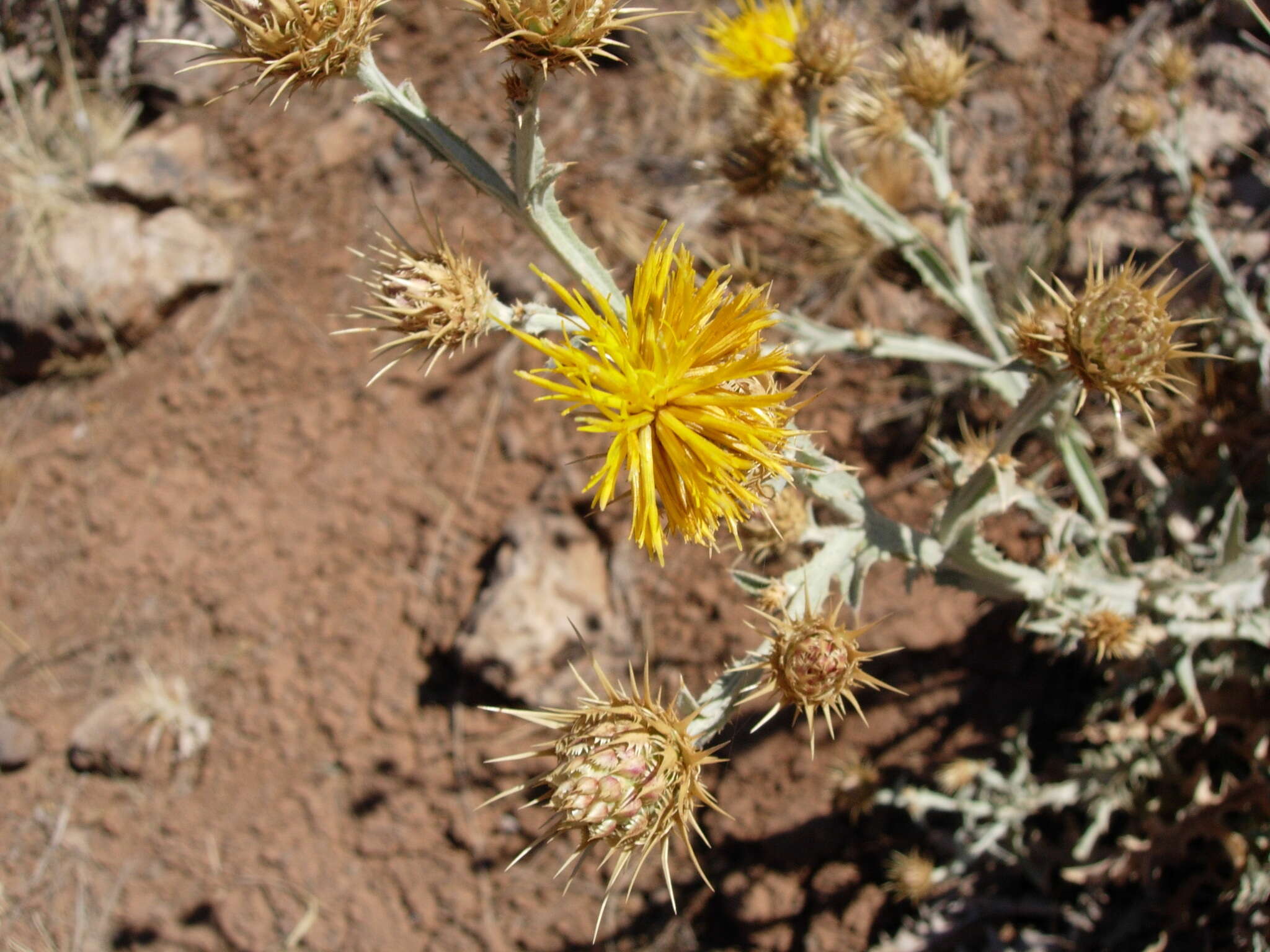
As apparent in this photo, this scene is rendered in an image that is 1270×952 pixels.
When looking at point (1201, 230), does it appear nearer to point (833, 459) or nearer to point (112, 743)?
point (833, 459)

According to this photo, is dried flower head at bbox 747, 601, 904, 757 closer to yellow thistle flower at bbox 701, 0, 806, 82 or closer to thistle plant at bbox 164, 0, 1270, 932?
thistle plant at bbox 164, 0, 1270, 932

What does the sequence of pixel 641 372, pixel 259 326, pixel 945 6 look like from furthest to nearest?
pixel 259 326, pixel 945 6, pixel 641 372

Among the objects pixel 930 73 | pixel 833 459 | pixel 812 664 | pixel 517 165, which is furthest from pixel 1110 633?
pixel 517 165

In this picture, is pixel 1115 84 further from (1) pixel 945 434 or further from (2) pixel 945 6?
(1) pixel 945 434

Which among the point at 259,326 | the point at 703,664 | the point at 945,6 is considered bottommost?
the point at 703,664

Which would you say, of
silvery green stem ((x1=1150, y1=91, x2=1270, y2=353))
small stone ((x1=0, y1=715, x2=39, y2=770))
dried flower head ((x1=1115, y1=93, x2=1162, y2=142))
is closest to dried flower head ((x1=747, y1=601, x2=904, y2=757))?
silvery green stem ((x1=1150, y1=91, x2=1270, y2=353))

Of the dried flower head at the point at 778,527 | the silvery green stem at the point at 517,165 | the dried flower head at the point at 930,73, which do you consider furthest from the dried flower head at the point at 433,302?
the dried flower head at the point at 930,73

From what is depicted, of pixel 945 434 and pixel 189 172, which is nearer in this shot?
pixel 945 434

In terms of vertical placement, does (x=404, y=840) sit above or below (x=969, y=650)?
below

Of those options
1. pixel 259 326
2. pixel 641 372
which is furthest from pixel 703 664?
pixel 259 326
